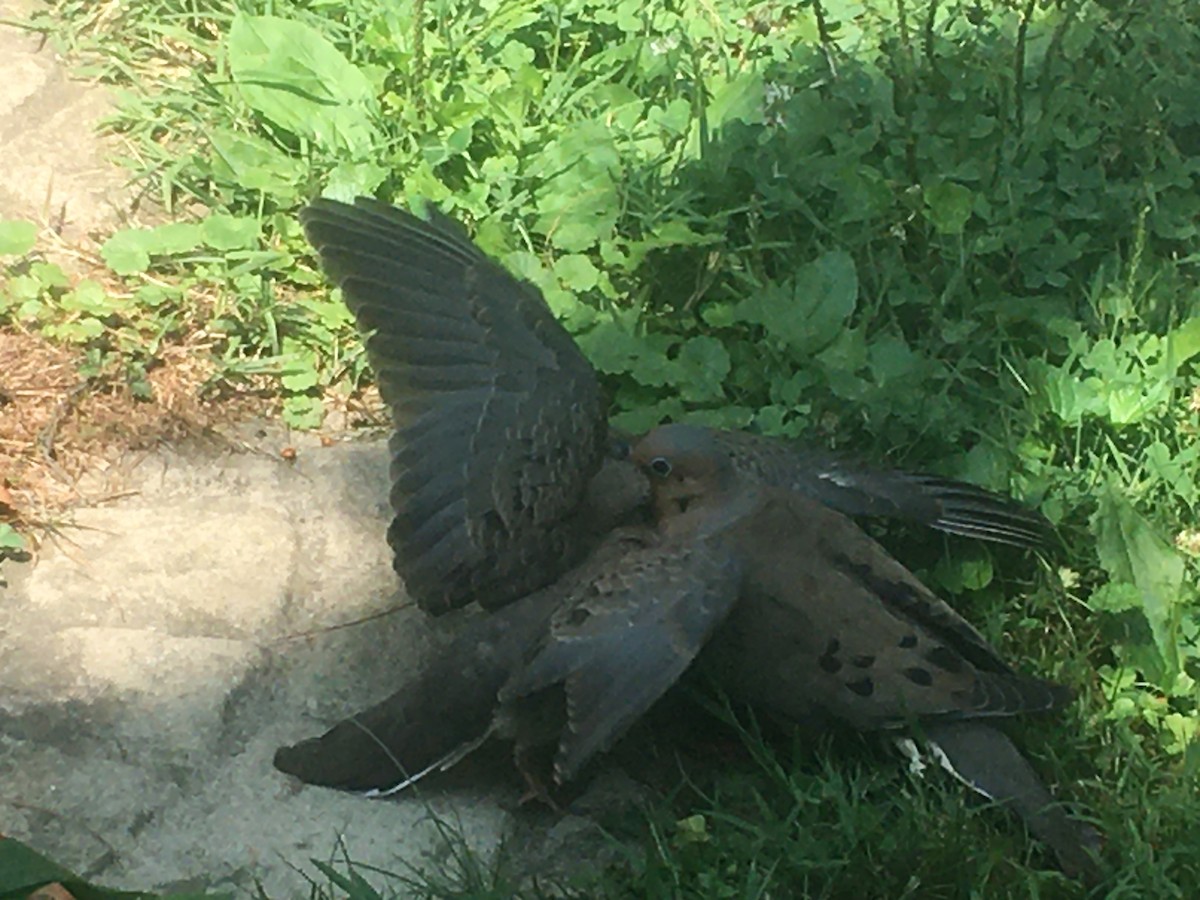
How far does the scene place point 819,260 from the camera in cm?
422

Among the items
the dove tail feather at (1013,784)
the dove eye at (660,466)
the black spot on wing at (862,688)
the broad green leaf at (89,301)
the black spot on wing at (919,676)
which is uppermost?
the broad green leaf at (89,301)

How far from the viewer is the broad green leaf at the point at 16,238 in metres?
4.38

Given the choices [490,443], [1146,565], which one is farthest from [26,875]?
[1146,565]

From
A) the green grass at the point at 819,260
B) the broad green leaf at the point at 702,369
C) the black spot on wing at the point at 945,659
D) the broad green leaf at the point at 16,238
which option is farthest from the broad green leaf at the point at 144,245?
the black spot on wing at the point at 945,659

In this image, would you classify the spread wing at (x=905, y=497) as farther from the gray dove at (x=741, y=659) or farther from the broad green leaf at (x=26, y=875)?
the broad green leaf at (x=26, y=875)

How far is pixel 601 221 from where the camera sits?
4512 mm

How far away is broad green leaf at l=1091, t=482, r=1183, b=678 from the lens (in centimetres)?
345

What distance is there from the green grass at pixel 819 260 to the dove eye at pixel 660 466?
19.1 inches

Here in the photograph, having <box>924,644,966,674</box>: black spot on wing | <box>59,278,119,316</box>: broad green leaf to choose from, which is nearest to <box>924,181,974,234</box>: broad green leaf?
<box>924,644,966,674</box>: black spot on wing

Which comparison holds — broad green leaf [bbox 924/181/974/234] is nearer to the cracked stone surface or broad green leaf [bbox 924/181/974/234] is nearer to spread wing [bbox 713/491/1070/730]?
spread wing [bbox 713/491/1070/730]

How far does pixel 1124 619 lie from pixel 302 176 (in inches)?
90.2

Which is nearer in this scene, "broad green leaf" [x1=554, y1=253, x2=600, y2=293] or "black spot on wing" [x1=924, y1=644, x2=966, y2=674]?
"black spot on wing" [x1=924, y1=644, x2=966, y2=674]

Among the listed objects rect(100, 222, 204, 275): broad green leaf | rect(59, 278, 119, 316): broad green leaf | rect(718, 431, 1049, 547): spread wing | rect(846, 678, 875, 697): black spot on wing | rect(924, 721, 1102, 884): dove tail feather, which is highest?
rect(100, 222, 204, 275): broad green leaf

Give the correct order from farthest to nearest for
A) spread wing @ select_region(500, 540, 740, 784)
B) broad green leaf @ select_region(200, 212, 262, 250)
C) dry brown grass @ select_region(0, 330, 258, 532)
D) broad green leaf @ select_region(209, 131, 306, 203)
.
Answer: broad green leaf @ select_region(209, 131, 306, 203), broad green leaf @ select_region(200, 212, 262, 250), dry brown grass @ select_region(0, 330, 258, 532), spread wing @ select_region(500, 540, 740, 784)
